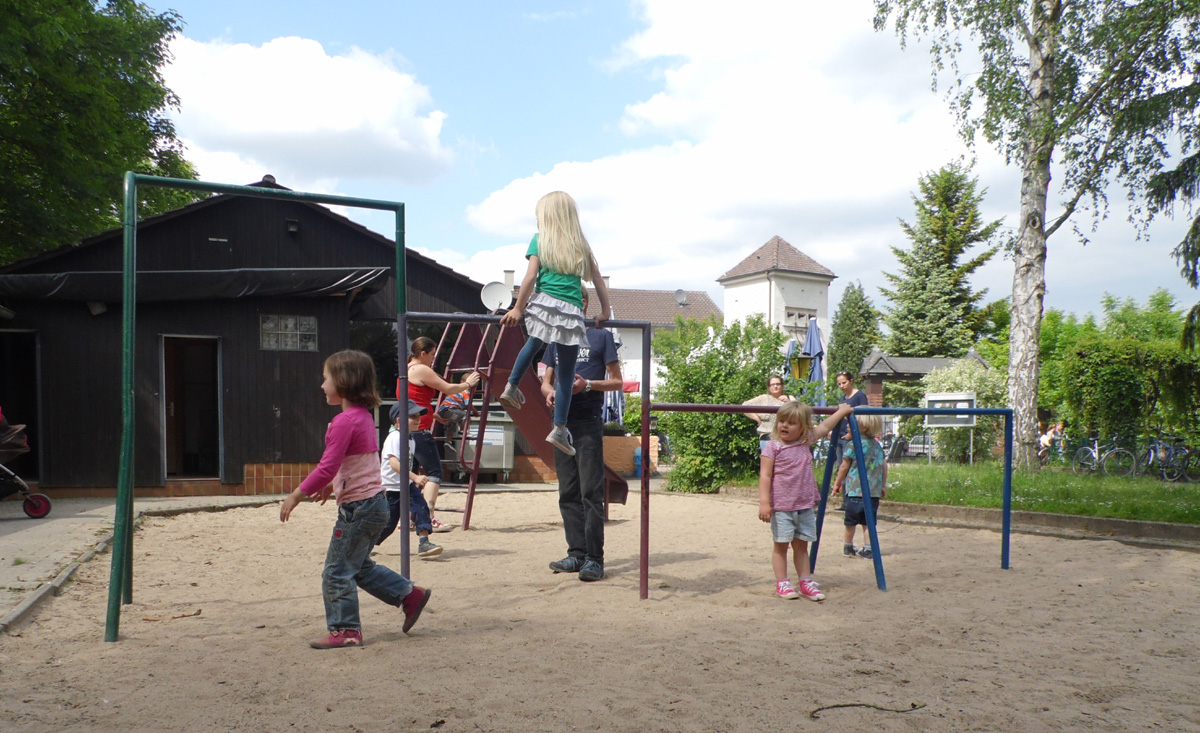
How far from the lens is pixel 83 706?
3.12 m

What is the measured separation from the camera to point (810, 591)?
207 inches

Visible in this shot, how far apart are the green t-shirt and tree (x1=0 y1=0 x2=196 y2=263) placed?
10.2 metres

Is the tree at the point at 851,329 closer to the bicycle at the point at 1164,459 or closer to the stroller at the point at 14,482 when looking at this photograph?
the bicycle at the point at 1164,459

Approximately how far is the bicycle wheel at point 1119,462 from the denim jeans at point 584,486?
41.8 ft

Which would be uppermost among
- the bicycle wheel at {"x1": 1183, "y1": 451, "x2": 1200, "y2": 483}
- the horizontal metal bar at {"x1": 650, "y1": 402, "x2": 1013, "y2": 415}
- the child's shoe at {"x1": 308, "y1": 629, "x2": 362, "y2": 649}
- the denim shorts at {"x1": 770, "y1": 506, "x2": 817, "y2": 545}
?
the horizontal metal bar at {"x1": 650, "y1": 402, "x2": 1013, "y2": 415}

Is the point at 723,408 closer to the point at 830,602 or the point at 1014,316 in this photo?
the point at 830,602

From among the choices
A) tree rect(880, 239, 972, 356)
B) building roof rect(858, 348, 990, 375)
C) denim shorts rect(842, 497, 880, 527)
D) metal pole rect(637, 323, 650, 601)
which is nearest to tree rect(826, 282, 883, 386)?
Result: tree rect(880, 239, 972, 356)

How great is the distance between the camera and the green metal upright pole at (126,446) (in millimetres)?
4109

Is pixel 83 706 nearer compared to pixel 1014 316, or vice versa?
pixel 83 706

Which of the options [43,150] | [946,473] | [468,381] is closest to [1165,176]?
[946,473]

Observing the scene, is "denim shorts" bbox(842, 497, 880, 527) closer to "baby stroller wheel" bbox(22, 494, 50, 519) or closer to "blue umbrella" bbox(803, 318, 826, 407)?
"baby stroller wheel" bbox(22, 494, 50, 519)

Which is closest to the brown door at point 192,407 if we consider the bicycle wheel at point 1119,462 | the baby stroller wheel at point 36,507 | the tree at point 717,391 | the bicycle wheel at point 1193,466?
the baby stroller wheel at point 36,507

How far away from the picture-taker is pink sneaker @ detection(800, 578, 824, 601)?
17.2 ft

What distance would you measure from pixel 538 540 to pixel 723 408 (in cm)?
318
